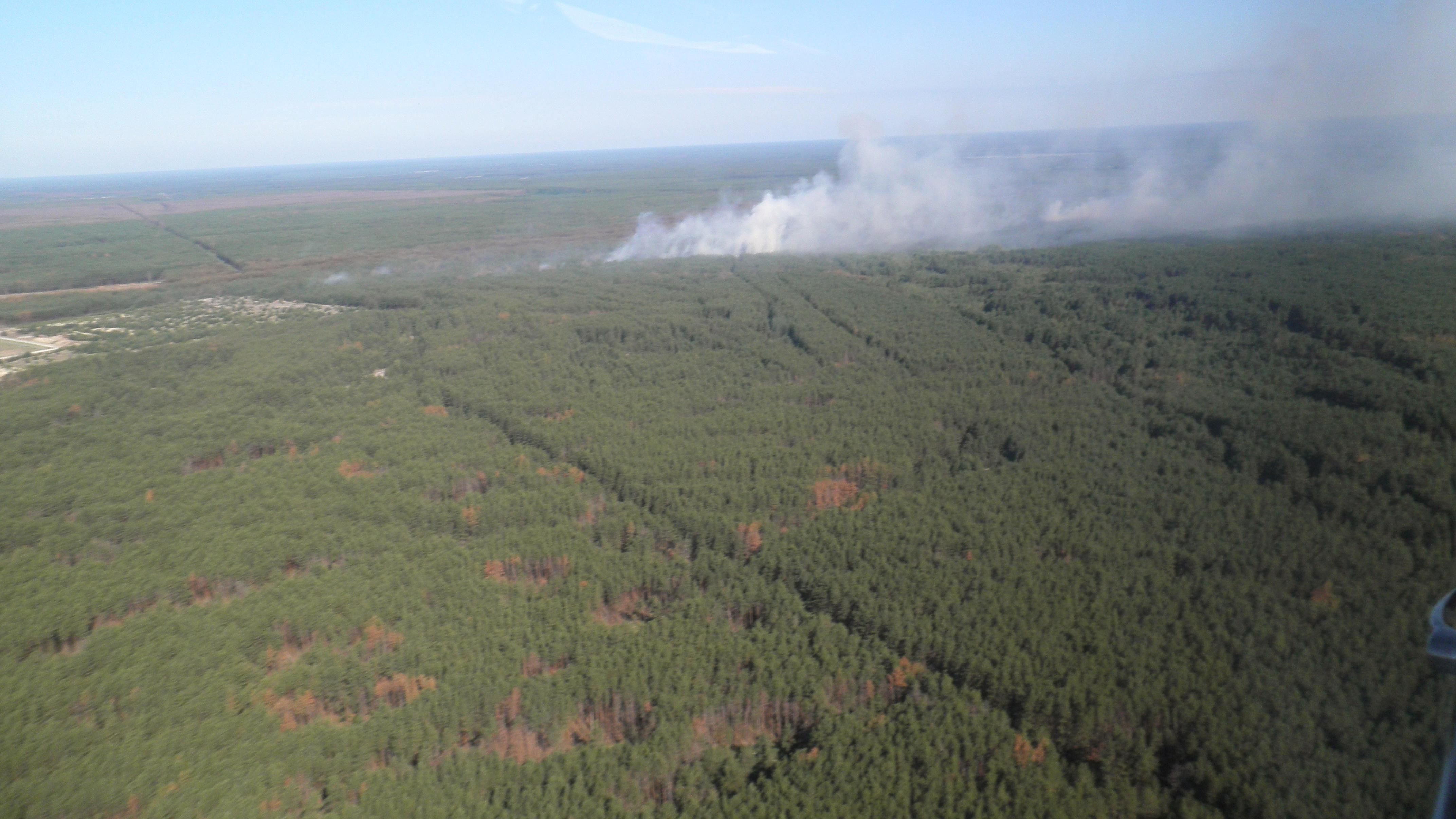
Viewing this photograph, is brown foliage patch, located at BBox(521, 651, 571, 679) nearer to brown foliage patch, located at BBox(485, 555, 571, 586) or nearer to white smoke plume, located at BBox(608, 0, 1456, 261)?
brown foliage patch, located at BBox(485, 555, 571, 586)

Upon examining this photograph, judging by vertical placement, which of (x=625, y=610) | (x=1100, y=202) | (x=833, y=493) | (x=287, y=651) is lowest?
(x=625, y=610)

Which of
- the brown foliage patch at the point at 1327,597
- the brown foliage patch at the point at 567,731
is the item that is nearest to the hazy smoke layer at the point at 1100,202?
the brown foliage patch at the point at 1327,597

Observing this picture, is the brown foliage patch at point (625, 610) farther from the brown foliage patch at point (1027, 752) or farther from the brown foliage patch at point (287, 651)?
the brown foliage patch at point (1027, 752)

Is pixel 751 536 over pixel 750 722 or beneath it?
over

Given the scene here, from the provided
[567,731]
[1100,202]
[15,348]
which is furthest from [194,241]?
[1100,202]

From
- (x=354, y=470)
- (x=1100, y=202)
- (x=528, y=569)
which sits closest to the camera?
(x=528, y=569)

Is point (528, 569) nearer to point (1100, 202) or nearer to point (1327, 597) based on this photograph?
point (1327, 597)
